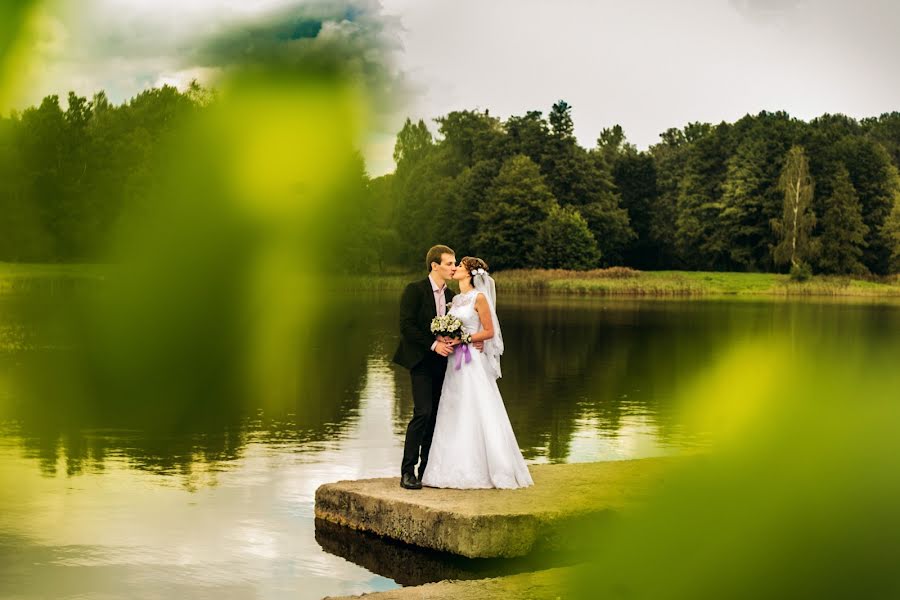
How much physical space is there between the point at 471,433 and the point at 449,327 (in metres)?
0.96

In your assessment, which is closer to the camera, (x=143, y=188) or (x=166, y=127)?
(x=143, y=188)

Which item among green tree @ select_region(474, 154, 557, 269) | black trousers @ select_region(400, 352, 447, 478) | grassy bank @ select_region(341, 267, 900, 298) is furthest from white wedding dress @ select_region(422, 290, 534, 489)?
green tree @ select_region(474, 154, 557, 269)

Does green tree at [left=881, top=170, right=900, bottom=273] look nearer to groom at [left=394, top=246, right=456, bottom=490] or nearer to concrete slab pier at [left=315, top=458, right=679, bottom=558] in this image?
concrete slab pier at [left=315, top=458, right=679, bottom=558]

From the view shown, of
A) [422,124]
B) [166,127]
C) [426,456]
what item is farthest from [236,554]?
[422,124]

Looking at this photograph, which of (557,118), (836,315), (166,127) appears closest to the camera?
(836,315)

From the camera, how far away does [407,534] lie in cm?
960

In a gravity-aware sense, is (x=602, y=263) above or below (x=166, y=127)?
below

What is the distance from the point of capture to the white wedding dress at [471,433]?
410 inches

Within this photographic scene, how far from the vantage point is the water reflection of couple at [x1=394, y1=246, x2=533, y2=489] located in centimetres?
1045

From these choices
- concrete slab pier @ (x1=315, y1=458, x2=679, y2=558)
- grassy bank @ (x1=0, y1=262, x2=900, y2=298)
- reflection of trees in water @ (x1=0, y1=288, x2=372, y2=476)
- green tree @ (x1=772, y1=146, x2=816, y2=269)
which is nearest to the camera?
concrete slab pier @ (x1=315, y1=458, x2=679, y2=558)

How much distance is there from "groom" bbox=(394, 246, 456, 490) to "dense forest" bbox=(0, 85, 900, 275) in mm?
83083

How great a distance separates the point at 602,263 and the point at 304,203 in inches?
1142

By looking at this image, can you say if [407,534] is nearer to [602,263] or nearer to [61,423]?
[61,423]

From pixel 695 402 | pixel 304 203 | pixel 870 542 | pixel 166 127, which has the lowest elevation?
pixel 695 402
